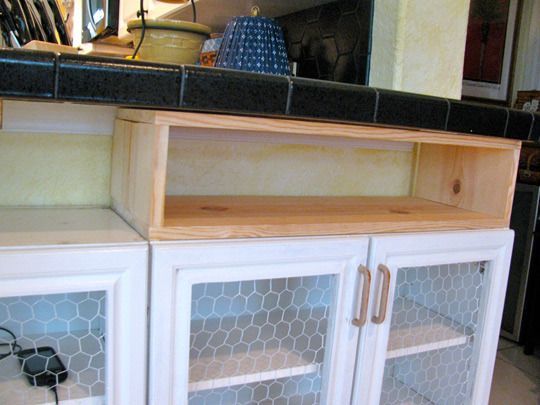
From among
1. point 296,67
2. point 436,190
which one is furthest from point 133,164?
point 436,190

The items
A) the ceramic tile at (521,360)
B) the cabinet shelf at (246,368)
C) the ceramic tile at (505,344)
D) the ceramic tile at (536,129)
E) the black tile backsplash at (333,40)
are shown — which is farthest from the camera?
the ceramic tile at (505,344)

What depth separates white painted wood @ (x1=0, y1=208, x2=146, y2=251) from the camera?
688 mm

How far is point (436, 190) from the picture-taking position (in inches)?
48.2

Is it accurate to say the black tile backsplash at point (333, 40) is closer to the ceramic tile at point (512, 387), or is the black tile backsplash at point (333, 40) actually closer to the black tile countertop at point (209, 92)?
the black tile countertop at point (209, 92)

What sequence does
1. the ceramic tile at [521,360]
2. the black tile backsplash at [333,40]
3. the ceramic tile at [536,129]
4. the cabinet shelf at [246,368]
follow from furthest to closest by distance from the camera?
1. the ceramic tile at [521,360]
2. the black tile backsplash at [333,40]
3. the ceramic tile at [536,129]
4. the cabinet shelf at [246,368]

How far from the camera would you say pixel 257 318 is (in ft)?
2.96

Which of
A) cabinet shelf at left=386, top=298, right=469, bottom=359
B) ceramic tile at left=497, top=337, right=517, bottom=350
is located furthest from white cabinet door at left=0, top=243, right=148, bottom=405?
ceramic tile at left=497, top=337, right=517, bottom=350

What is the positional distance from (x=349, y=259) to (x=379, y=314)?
114 mm

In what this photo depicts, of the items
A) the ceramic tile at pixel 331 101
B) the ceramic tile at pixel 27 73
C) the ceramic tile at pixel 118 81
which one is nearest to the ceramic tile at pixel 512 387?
the ceramic tile at pixel 331 101

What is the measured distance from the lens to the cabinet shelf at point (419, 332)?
3.23 feet

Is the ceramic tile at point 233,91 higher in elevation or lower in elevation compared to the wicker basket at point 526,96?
lower

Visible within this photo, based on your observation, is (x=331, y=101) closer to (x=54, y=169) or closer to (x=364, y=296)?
(x=364, y=296)

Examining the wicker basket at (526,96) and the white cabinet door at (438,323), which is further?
the wicker basket at (526,96)

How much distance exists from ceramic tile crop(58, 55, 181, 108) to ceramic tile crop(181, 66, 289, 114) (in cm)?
2
